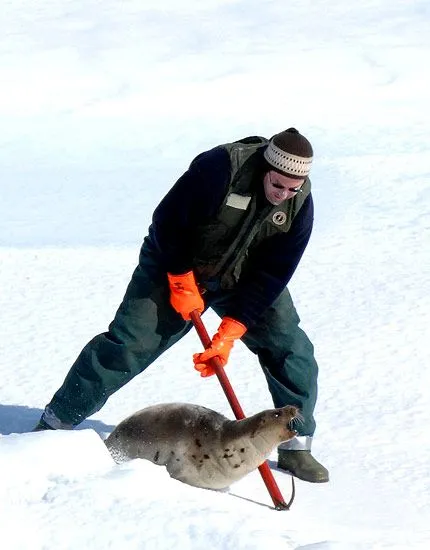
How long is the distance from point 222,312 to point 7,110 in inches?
270

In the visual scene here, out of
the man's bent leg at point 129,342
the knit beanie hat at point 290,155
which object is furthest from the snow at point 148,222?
the knit beanie hat at point 290,155

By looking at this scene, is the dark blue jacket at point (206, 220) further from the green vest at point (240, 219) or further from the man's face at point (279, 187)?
the man's face at point (279, 187)

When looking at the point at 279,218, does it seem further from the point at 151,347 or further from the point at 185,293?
the point at 151,347

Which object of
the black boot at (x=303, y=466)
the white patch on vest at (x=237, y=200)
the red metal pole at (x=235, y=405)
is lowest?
the black boot at (x=303, y=466)

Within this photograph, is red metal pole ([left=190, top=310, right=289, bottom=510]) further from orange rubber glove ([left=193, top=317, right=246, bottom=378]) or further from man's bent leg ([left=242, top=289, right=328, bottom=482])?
man's bent leg ([left=242, top=289, right=328, bottom=482])

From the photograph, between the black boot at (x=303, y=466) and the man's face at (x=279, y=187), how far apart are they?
1.07 m

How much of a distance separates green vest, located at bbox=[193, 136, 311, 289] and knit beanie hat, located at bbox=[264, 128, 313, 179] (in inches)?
4.5

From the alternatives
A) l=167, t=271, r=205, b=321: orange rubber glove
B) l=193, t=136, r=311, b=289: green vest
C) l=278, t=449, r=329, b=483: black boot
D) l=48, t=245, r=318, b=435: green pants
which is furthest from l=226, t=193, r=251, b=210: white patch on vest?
l=278, t=449, r=329, b=483: black boot

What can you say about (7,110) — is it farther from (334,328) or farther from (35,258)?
(334,328)

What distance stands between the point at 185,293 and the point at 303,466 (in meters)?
0.86

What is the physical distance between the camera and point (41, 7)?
13.6m

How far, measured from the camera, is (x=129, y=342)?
3916 mm

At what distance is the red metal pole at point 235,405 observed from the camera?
11.8 ft

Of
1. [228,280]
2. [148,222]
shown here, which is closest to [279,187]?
[228,280]
